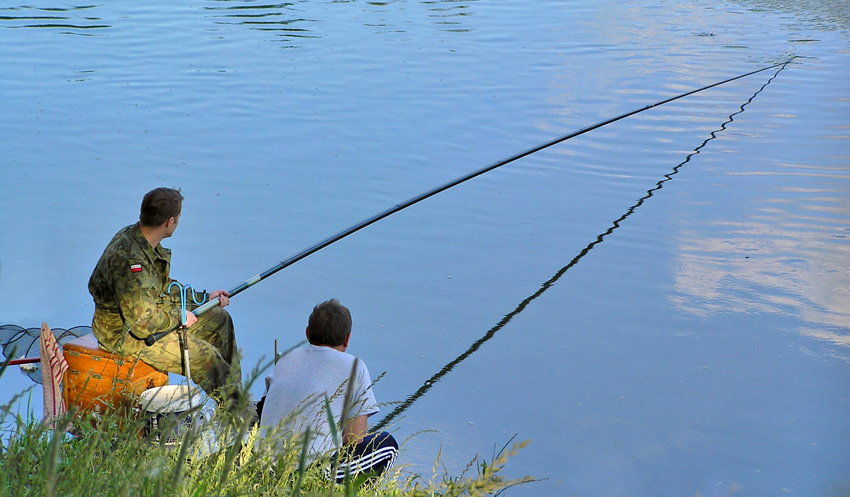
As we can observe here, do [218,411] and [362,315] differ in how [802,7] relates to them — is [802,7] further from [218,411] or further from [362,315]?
[218,411]

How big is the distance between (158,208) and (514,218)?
11.9 feet

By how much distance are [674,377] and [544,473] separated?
3.72 ft

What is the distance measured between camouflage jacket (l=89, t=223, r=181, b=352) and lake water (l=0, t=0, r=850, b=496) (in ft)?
2.29

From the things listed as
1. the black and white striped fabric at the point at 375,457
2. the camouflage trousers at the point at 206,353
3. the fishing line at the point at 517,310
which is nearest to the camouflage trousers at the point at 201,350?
the camouflage trousers at the point at 206,353

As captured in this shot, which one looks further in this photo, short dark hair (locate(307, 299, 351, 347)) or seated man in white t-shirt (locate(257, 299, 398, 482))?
short dark hair (locate(307, 299, 351, 347))

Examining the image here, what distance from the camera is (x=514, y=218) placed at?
6621 millimetres

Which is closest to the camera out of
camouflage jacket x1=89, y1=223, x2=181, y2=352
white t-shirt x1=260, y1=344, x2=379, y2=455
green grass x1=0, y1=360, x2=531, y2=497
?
green grass x1=0, y1=360, x2=531, y2=497

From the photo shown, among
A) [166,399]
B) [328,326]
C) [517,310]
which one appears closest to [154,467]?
[166,399]

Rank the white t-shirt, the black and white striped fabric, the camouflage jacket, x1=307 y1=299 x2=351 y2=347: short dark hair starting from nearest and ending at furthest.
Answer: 1. the black and white striped fabric
2. the white t-shirt
3. x1=307 y1=299 x2=351 y2=347: short dark hair
4. the camouflage jacket

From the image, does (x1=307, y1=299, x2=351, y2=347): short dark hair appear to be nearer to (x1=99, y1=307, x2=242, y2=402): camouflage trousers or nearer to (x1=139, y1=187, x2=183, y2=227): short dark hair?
(x1=99, y1=307, x2=242, y2=402): camouflage trousers

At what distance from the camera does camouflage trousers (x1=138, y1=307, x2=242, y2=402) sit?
345 centimetres

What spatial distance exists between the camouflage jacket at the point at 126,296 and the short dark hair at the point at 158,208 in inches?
3.4

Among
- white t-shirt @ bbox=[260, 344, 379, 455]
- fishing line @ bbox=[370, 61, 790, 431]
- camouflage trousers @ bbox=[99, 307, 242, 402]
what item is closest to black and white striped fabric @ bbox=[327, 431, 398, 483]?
white t-shirt @ bbox=[260, 344, 379, 455]

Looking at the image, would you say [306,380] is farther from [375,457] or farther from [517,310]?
[517,310]
